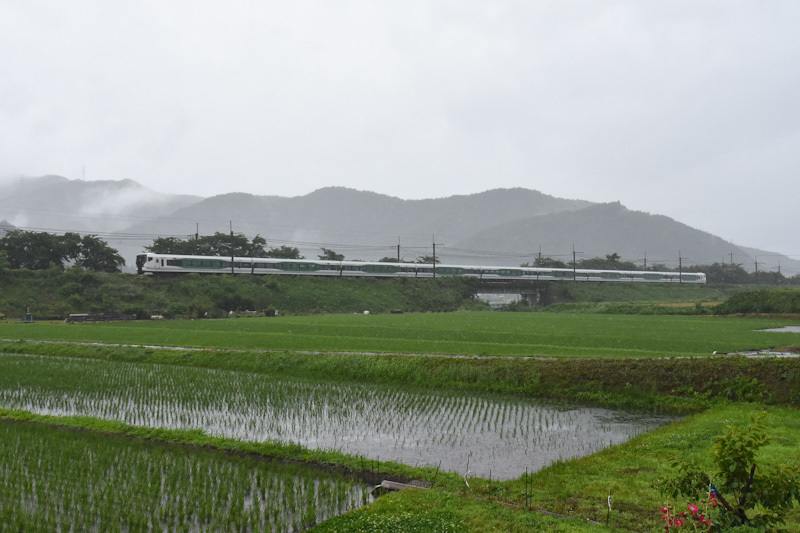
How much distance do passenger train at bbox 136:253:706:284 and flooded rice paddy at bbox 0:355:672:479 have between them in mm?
33936

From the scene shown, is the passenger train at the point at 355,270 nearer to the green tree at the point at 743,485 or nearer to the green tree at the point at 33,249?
the green tree at the point at 33,249

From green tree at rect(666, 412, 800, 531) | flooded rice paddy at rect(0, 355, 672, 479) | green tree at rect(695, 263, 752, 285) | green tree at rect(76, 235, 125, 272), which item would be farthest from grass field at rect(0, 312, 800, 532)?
green tree at rect(695, 263, 752, 285)

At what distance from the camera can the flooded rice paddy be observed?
9.70m

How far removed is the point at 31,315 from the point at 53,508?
37418 mm

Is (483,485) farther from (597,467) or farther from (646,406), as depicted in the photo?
(646,406)

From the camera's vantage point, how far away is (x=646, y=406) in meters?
13.9

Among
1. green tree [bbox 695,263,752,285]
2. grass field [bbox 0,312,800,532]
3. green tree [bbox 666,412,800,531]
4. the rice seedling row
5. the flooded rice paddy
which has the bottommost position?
the flooded rice paddy

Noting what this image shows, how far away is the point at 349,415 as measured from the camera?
12.3m

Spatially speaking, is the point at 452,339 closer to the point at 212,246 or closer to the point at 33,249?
the point at 33,249

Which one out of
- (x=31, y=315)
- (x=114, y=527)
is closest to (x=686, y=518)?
(x=114, y=527)

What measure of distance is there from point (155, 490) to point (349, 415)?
5.26 m

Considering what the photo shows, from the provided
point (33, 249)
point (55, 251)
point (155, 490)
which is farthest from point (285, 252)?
point (155, 490)

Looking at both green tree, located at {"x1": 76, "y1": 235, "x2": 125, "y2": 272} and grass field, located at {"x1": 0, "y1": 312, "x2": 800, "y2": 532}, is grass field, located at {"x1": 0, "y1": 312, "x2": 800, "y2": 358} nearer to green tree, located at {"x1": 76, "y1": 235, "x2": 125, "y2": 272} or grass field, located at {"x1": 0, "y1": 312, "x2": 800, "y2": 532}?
grass field, located at {"x1": 0, "y1": 312, "x2": 800, "y2": 532}

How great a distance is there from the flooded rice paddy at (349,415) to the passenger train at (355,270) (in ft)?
111
